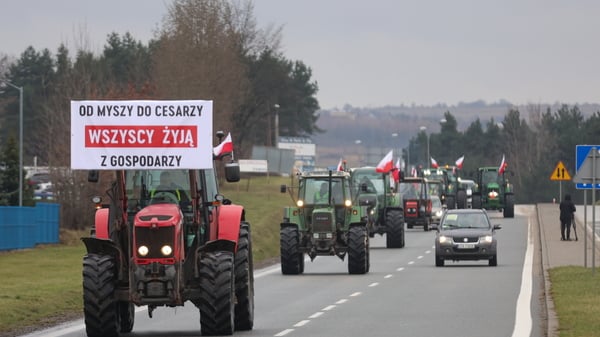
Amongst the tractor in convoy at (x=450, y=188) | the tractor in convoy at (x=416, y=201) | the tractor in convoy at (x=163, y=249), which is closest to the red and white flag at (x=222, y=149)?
the tractor in convoy at (x=163, y=249)

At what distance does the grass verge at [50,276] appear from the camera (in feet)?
87.4

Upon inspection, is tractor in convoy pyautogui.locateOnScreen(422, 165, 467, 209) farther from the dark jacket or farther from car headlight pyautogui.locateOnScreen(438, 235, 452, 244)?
car headlight pyautogui.locateOnScreen(438, 235, 452, 244)

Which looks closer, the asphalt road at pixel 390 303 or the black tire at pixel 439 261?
the asphalt road at pixel 390 303

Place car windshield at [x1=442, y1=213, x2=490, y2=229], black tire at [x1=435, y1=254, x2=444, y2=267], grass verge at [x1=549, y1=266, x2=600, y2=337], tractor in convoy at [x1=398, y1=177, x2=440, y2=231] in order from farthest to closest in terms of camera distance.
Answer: tractor in convoy at [x1=398, y1=177, x2=440, y2=231] < car windshield at [x1=442, y1=213, x2=490, y2=229] < black tire at [x1=435, y1=254, x2=444, y2=267] < grass verge at [x1=549, y1=266, x2=600, y2=337]

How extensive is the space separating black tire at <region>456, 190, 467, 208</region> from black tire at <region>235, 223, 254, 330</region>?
70592 millimetres

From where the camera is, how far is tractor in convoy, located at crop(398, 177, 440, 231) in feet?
244

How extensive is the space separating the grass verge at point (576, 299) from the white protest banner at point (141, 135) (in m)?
5.47

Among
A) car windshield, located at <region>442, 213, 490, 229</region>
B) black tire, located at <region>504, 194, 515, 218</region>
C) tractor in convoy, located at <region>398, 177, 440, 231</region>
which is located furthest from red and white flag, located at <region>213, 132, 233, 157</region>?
black tire, located at <region>504, 194, 515, 218</region>

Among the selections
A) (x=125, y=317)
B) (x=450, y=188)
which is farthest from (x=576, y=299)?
(x=450, y=188)

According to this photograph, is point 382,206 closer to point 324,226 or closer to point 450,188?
point 324,226

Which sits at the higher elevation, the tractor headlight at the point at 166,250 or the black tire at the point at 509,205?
the black tire at the point at 509,205

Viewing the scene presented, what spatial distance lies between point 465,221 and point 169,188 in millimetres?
23633

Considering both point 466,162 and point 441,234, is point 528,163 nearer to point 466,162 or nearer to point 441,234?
point 466,162

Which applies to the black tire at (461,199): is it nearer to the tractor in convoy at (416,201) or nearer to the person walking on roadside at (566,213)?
the tractor in convoy at (416,201)
